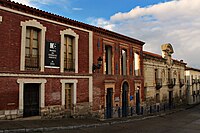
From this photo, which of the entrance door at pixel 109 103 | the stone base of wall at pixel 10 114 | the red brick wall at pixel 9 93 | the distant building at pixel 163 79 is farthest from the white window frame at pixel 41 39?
the distant building at pixel 163 79

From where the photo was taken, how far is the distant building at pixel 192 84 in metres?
41.9

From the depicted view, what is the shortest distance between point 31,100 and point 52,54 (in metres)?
3.09

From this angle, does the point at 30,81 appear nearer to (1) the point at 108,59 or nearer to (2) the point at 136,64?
(1) the point at 108,59

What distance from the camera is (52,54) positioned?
14.0m

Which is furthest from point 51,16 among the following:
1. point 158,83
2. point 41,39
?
point 158,83

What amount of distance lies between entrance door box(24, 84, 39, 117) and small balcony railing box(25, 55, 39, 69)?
3.65 ft

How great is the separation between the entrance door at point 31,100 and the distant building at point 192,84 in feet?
113

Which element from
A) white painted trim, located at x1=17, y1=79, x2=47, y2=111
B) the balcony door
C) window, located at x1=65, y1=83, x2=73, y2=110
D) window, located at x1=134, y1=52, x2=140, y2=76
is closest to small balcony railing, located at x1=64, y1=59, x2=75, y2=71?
window, located at x1=65, y1=83, x2=73, y2=110

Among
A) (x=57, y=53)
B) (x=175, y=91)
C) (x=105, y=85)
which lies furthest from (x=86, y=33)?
(x=175, y=91)

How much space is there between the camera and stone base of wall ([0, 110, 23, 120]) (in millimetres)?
11333

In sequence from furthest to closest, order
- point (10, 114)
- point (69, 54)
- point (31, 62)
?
point (69, 54), point (31, 62), point (10, 114)

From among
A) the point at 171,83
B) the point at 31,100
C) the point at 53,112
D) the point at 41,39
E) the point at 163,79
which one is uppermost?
the point at 41,39

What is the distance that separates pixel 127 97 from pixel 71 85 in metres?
7.63

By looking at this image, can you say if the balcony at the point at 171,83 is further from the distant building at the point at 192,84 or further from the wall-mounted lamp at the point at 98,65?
the wall-mounted lamp at the point at 98,65
